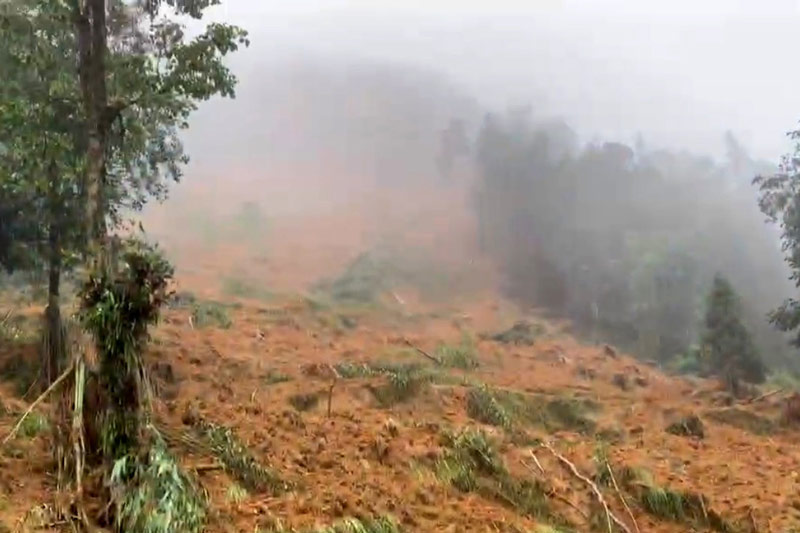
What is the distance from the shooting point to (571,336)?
3697 centimetres

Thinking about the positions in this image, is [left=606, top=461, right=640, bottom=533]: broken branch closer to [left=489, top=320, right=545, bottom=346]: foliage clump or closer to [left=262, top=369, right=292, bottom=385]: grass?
[left=262, top=369, right=292, bottom=385]: grass

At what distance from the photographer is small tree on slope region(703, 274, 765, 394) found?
80.2 ft

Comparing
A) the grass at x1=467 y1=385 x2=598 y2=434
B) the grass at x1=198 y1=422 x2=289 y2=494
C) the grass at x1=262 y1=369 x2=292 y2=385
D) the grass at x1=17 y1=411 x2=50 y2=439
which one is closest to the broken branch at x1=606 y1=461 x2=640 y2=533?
the grass at x1=467 y1=385 x2=598 y2=434

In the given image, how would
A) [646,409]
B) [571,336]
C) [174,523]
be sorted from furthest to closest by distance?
[571,336], [646,409], [174,523]

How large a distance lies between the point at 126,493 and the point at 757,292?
2029 inches

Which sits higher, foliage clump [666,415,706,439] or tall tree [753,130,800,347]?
tall tree [753,130,800,347]

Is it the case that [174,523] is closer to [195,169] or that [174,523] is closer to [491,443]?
[491,443]

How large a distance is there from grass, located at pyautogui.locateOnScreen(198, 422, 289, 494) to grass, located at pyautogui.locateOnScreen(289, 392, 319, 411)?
14.2 ft

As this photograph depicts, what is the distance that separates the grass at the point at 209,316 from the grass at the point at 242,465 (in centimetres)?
1526

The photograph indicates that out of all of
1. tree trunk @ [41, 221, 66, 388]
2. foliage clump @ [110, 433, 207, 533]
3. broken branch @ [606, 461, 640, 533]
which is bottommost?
broken branch @ [606, 461, 640, 533]

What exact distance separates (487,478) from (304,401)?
182 inches

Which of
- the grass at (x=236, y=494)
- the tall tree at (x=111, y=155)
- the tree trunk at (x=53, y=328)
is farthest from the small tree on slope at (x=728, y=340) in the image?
the grass at (x=236, y=494)

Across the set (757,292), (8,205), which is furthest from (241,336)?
(757,292)

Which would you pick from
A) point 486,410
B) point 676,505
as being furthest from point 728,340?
point 676,505
